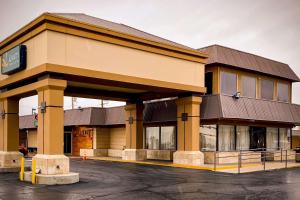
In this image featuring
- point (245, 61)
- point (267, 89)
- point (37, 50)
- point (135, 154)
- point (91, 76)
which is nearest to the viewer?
point (37, 50)

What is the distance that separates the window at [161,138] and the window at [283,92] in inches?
387

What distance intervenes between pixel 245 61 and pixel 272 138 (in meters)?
7.04

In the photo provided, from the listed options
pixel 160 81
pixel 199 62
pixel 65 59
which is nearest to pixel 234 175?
pixel 160 81

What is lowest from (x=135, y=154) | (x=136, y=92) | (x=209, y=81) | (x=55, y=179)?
(x=135, y=154)

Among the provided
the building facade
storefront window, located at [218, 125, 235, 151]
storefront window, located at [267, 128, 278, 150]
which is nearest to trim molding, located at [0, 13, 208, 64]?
the building facade

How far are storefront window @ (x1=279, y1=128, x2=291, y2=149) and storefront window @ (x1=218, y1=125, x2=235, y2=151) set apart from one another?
21.7 feet

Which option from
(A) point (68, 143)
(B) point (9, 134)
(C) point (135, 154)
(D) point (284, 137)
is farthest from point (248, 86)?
(A) point (68, 143)

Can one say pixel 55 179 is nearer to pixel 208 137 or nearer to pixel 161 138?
pixel 208 137

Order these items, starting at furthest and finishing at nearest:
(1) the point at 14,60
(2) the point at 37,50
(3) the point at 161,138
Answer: (3) the point at 161,138 < (1) the point at 14,60 < (2) the point at 37,50

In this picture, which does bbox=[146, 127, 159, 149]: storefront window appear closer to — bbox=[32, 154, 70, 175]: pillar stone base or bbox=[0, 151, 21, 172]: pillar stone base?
bbox=[0, 151, 21, 172]: pillar stone base

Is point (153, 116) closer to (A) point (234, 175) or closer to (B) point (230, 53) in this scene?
(B) point (230, 53)

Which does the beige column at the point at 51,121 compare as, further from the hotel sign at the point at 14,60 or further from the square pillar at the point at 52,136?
the hotel sign at the point at 14,60

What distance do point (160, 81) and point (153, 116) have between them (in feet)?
26.6

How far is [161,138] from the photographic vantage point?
29.6 m
